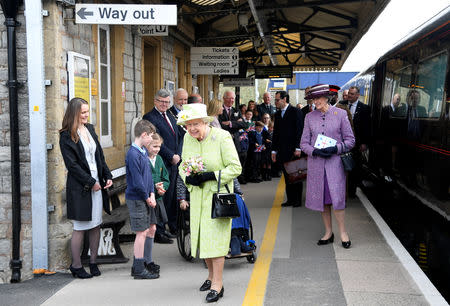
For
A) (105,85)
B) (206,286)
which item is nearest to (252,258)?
(206,286)

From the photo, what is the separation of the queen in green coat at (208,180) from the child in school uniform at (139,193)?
2.32ft

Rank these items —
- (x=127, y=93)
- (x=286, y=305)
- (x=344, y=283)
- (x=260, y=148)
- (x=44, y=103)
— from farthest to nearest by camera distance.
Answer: (x=260, y=148) < (x=127, y=93) < (x=44, y=103) < (x=344, y=283) < (x=286, y=305)

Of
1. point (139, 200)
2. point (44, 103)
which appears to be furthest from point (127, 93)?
point (139, 200)

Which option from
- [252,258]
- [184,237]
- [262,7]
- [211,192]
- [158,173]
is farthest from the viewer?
[262,7]

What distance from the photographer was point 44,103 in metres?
5.37

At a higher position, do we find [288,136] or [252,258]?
[288,136]

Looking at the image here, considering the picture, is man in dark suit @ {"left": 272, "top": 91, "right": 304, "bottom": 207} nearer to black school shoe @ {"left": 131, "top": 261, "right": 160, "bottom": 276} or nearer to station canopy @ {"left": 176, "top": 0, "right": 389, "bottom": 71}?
station canopy @ {"left": 176, "top": 0, "right": 389, "bottom": 71}

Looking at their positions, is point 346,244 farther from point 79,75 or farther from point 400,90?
point 79,75

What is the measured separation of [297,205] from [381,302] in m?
4.46

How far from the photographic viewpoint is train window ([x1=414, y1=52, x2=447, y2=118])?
618 centimetres

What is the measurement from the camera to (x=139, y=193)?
5.10 meters

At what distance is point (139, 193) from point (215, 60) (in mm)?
8264

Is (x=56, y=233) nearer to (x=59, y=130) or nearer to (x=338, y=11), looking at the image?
(x=59, y=130)

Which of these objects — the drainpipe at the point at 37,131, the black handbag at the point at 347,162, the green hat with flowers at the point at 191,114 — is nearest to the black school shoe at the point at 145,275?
the drainpipe at the point at 37,131
